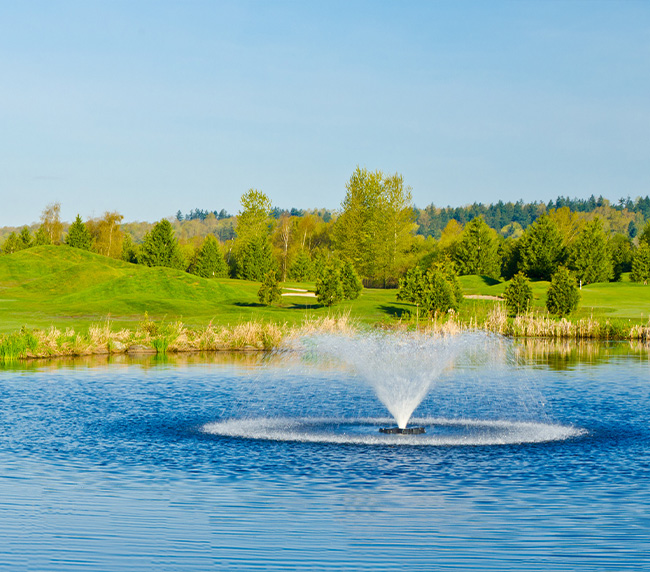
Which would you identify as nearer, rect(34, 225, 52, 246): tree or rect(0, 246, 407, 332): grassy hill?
rect(0, 246, 407, 332): grassy hill

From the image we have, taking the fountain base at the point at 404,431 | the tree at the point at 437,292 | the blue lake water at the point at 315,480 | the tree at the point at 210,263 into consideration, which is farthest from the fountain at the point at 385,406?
the tree at the point at 210,263

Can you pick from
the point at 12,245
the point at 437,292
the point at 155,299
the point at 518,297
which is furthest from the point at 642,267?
the point at 12,245

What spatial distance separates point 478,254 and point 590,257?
14.1 meters

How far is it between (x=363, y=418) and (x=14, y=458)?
8.91m

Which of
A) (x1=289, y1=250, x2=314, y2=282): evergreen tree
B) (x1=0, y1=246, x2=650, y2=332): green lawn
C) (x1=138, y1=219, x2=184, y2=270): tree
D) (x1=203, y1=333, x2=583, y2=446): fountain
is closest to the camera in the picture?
(x1=203, y1=333, x2=583, y2=446): fountain

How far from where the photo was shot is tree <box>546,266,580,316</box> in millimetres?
53188

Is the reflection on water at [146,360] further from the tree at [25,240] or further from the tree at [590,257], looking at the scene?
the tree at [25,240]

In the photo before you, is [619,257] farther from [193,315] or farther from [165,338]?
[165,338]

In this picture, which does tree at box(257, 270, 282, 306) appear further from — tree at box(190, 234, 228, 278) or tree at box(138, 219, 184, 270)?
tree at box(190, 234, 228, 278)

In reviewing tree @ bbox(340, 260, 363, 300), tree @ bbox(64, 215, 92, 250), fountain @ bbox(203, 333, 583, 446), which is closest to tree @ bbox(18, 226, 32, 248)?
tree @ bbox(64, 215, 92, 250)

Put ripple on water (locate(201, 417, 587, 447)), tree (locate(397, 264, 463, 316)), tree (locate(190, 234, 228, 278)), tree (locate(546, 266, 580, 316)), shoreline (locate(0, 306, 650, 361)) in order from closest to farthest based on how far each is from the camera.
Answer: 1. ripple on water (locate(201, 417, 587, 447))
2. shoreline (locate(0, 306, 650, 361))
3. tree (locate(397, 264, 463, 316))
4. tree (locate(546, 266, 580, 316))
5. tree (locate(190, 234, 228, 278))

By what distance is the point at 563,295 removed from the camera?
2096 inches

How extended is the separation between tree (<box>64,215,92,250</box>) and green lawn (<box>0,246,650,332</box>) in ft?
68.2

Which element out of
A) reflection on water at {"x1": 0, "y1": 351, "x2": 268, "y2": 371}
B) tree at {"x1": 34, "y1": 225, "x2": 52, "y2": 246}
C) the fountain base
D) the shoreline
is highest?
tree at {"x1": 34, "y1": 225, "x2": 52, "y2": 246}
